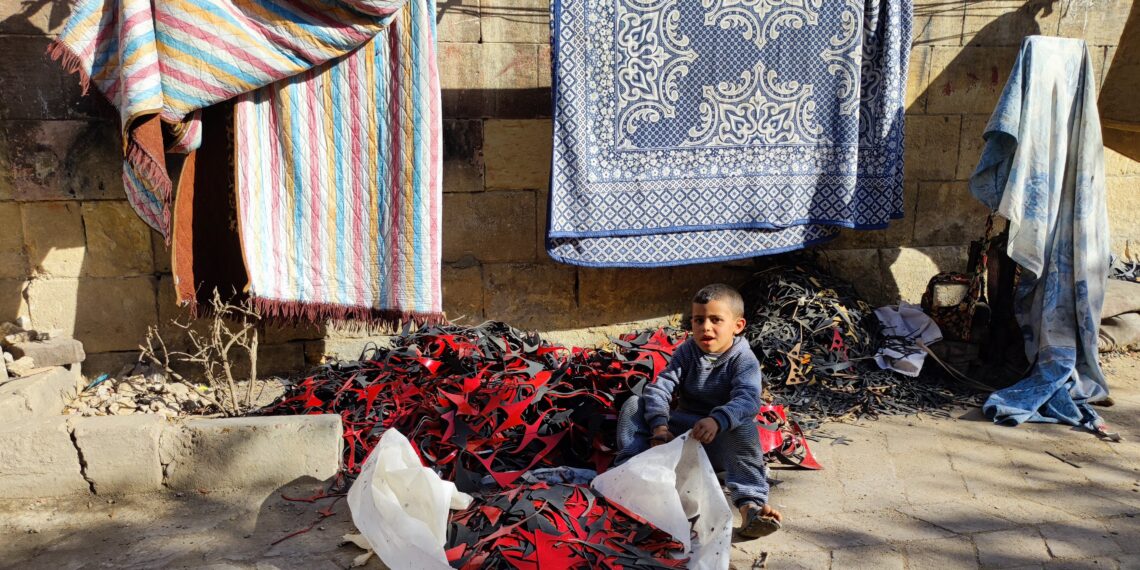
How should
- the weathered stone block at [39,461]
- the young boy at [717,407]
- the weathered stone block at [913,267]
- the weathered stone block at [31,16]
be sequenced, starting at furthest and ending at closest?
the weathered stone block at [913,267] → the weathered stone block at [31,16] → the weathered stone block at [39,461] → the young boy at [717,407]

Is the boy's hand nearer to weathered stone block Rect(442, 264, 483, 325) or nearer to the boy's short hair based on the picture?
the boy's short hair

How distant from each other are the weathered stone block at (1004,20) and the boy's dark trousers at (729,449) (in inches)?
132

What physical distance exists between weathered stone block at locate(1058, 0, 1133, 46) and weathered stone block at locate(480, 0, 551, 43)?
335 centimetres

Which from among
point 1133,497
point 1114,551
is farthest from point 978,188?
point 1114,551

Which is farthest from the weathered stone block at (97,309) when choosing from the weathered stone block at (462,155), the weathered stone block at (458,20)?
the weathered stone block at (458,20)

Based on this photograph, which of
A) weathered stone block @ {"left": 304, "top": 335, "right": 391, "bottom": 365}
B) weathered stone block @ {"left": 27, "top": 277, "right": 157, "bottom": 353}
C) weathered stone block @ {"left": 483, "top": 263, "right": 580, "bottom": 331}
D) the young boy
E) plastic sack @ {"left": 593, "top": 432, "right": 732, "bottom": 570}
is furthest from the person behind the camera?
weathered stone block @ {"left": 483, "top": 263, "right": 580, "bottom": 331}

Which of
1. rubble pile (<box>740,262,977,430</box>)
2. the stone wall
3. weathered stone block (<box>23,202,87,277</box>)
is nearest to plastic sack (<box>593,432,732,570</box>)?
rubble pile (<box>740,262,977,430</box>)

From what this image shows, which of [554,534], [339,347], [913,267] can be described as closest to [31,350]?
[339,347]

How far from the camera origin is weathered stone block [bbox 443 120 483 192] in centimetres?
461

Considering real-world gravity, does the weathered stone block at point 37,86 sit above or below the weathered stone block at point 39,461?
above

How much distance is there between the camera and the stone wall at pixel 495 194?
13.8 feet

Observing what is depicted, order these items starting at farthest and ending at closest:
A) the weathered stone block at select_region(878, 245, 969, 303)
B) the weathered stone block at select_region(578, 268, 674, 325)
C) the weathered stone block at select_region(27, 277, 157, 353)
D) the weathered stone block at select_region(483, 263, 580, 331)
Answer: the weathered stone block at select_region(878, 245, 969, 303) < the weathered stone block at select_region(578, 268, 674, 325) < the weathered stone block at select_region(483, 263, 580, 331) < the weathered stone block at select_region(27, 277, 157, 353)

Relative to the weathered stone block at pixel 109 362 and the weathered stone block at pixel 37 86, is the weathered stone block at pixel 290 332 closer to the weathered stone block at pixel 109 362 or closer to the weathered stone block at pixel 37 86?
the weathered stone block at pixel 109 362

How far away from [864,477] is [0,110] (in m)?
4.55
